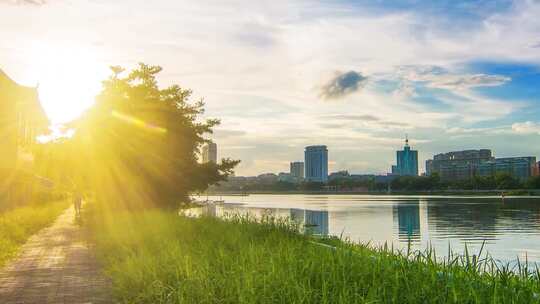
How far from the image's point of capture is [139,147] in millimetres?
27297

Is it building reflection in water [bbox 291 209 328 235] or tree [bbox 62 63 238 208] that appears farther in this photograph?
tree [bbox 62 63 238 208]

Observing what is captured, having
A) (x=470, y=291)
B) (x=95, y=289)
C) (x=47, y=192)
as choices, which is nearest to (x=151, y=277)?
(x=95, y=289)

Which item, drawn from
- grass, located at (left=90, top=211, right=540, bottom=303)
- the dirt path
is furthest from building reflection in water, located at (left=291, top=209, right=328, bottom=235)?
the dirt path

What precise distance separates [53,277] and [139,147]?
1634cm

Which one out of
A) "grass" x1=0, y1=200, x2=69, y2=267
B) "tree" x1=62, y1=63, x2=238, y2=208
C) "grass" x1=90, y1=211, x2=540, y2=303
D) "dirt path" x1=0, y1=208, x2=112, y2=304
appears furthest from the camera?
"tree" x1=62, y1=63, x2=238, y2=208

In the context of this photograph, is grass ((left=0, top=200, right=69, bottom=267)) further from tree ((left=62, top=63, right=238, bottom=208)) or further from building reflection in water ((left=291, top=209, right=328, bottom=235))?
building reflection in water ((left=291, top=209, right=328, bottom=235))

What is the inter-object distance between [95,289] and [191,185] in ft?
65.4

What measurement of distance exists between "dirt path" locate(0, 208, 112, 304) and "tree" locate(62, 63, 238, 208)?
32.4 ft

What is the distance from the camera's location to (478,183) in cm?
17825

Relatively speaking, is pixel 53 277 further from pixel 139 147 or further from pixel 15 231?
pixel 139 147

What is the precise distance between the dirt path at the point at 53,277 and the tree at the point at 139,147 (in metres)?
9.87

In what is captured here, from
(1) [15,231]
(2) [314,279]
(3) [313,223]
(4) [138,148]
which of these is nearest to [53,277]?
(2) [314,279]

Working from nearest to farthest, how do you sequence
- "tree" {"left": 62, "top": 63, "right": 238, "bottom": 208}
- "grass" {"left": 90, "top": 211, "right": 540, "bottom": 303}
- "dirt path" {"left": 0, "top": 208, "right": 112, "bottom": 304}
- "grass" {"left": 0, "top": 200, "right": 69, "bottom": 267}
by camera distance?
"grass" {"left": 90, "top": 211, "right": 540, "bottom": 303} → "dirt path" {"left": 0, "top": 208, "right": 112, "bottom": 304} → "grass" {"left": 0, "top": 200, "right": 69, "bottom": 267} → "tree" {"left": 62, "top": 63, "right": 238, "bottom": 208}

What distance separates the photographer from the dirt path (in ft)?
30.4
